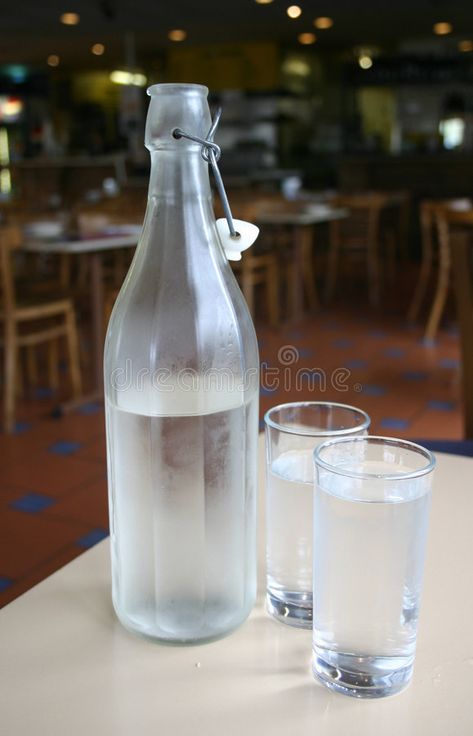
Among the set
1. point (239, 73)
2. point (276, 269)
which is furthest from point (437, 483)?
point (239, 73)

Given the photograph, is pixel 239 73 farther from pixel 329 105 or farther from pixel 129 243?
pixel 129 243

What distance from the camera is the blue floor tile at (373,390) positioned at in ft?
12.2

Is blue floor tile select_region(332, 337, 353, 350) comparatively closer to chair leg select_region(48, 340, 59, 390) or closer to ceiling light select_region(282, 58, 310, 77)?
chair leg select_region(48, 340, 59, 390)

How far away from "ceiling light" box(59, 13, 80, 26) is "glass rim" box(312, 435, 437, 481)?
9360mm

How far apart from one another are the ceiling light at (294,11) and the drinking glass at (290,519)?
28.2 ft

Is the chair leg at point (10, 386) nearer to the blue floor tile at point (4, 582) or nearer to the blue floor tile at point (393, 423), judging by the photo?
the blue floor tile at point (4, 582)

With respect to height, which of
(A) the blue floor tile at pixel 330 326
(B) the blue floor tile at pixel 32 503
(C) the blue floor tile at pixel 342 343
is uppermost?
(A) the blue floor tile at pixel 330 326

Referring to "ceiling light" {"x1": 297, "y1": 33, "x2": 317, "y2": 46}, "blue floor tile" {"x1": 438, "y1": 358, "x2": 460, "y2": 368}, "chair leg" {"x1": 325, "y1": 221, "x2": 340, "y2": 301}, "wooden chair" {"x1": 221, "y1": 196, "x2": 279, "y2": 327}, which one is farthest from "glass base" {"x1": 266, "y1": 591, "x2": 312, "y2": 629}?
"ceiling light" {"x1": 297, "y1": 33, "x2": 317, "y2": 46}

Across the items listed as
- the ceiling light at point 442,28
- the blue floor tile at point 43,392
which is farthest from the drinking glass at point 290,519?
the ceiling light at point 442,28

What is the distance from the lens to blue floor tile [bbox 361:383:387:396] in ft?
12.2

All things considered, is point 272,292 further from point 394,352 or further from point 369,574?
point 369,574

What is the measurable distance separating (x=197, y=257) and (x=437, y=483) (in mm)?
403

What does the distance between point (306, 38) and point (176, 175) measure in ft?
36.4

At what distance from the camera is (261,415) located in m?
2.41
